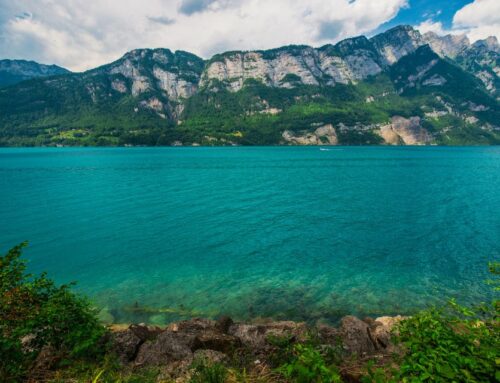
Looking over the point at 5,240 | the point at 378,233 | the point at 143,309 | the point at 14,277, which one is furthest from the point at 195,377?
the point at 5,240

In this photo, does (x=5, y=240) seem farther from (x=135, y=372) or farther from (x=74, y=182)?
(x=74, y=182)

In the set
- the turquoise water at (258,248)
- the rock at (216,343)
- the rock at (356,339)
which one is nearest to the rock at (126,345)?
the rock at (216,343)

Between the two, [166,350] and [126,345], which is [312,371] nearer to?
[166,350]

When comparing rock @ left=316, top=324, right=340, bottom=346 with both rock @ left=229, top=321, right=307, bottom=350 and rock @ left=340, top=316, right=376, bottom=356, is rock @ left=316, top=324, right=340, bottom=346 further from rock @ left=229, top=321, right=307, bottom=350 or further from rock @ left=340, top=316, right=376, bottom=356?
rock @ left=229, top=321, right=307, bottom=350

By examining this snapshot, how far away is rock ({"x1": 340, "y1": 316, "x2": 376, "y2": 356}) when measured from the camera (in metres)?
12.7

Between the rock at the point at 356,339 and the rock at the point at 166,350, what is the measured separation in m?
7.02

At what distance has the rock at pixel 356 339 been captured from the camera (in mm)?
12703

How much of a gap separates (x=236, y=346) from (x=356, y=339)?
5850 millimetres

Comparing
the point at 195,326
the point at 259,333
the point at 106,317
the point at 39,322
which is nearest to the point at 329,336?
the point at 259,333

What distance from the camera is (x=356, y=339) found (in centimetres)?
1331

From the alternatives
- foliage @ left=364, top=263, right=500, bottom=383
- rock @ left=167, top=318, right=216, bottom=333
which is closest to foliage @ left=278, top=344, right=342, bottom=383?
foliage @ left=364, top=263, right=500, bottom=383

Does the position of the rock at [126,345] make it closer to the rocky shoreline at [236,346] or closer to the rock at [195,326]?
the rocky shoreline at [236,346]

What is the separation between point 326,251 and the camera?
105 feet

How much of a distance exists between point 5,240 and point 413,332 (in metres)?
43.7
